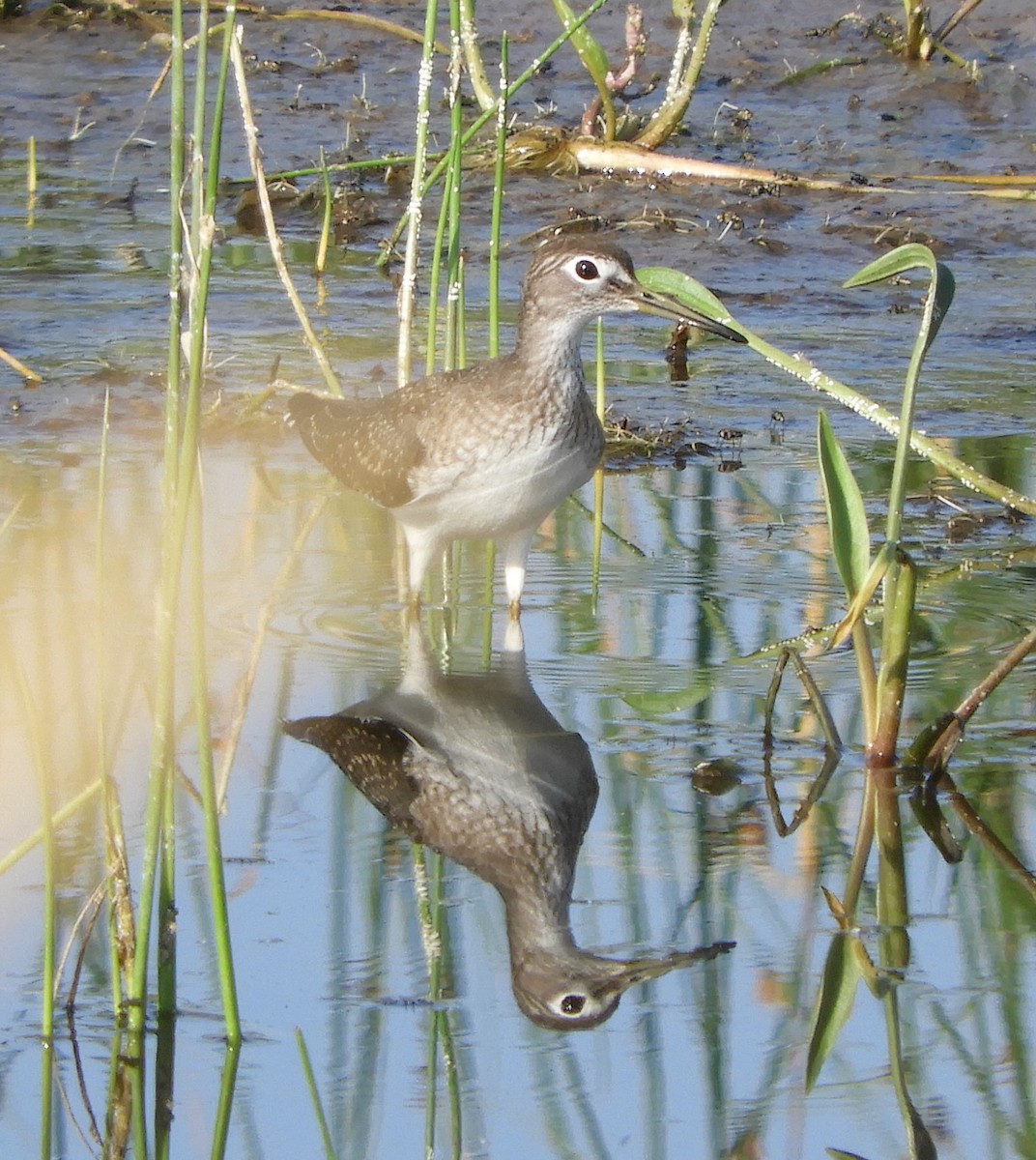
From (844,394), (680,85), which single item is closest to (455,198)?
(844,394)

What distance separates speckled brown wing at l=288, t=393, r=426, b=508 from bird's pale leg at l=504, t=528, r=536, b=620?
36cm

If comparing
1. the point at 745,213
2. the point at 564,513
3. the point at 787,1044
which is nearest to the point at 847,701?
the point at 787,1044

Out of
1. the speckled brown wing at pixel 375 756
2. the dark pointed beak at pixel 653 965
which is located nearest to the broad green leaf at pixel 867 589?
the dark pointed beak at pixel 653 965

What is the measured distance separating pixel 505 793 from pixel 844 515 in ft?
3.52

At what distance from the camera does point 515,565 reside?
6438 mm

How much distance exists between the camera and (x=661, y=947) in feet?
13.5

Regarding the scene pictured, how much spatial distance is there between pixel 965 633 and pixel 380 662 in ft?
5.79

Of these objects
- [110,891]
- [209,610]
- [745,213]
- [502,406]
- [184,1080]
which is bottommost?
[184,1080]

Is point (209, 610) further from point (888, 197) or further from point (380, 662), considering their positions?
point (888, 197)

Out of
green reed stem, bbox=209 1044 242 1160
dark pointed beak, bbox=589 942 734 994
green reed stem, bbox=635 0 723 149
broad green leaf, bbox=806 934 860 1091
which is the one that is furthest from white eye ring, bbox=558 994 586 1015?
green reed stem, bbox=635 0 723 149

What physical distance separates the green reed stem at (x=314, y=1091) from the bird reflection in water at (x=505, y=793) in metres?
0.45

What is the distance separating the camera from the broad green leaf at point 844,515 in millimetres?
4840

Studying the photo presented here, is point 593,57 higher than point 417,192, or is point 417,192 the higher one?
point 593,57

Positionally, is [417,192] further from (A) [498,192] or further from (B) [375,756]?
(B) [375,756]
